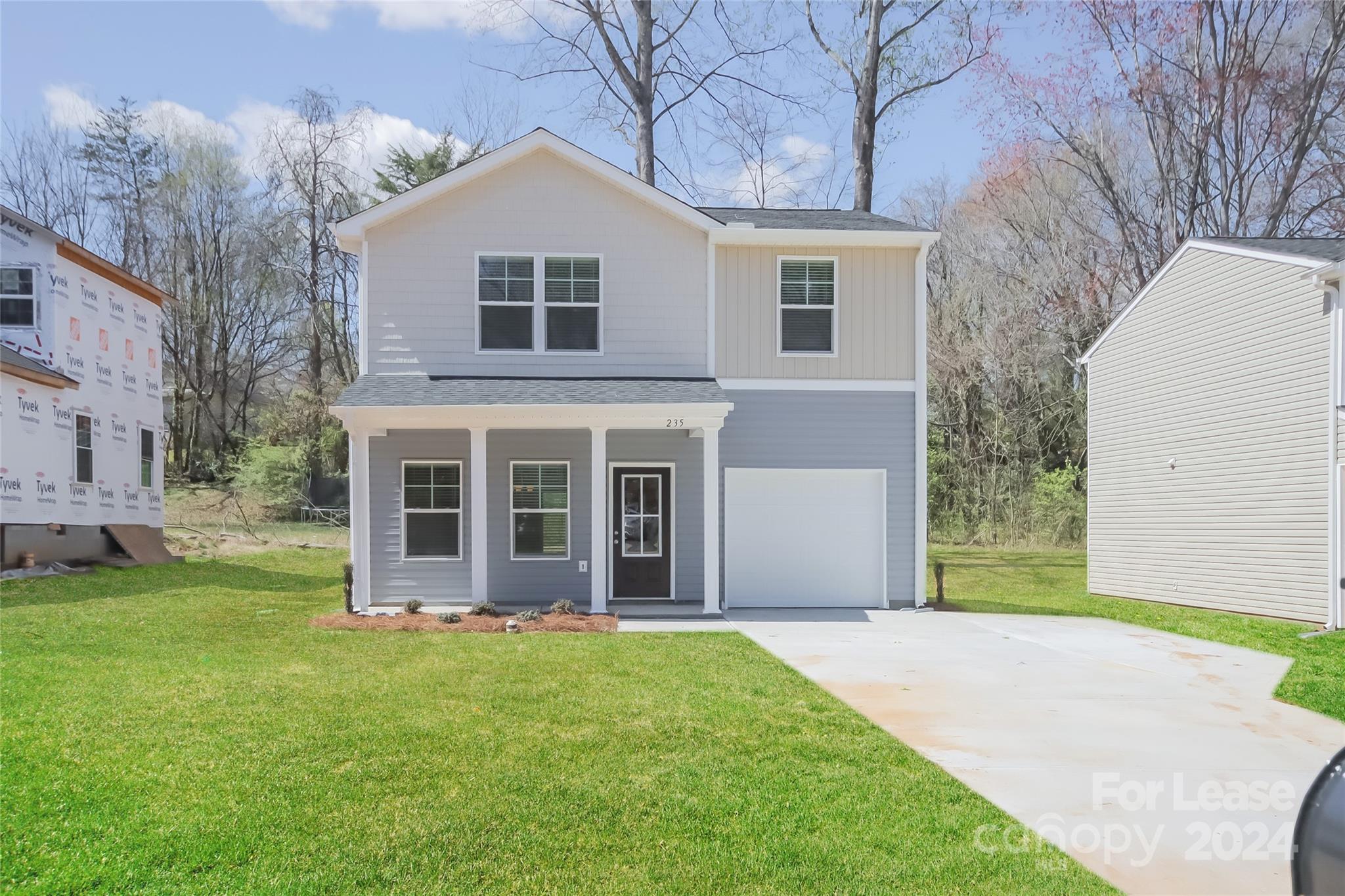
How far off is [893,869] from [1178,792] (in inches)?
86.2

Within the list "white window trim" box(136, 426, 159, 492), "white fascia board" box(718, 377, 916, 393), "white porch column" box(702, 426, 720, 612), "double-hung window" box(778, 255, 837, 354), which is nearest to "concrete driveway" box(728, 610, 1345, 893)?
"white porch column" box(702, 426, 720, 612)

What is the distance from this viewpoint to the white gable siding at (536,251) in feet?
45.9

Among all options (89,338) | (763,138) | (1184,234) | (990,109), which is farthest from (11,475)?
(1184,234)

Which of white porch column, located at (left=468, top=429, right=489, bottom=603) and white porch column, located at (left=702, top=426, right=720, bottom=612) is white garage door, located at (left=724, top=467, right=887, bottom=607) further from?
white porch column, located at (left=468, top=429, right=489, bottom=603)

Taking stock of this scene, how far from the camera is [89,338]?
1803cm

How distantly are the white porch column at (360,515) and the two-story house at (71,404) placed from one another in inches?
246

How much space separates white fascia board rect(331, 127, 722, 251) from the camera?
45.0ft

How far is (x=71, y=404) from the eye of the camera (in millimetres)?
17266

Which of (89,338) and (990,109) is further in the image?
(990,109)

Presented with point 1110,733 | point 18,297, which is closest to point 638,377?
point 1110,733

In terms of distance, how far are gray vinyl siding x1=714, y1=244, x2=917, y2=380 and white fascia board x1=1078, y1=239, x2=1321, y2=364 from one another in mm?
5101

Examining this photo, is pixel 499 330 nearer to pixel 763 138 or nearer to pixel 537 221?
pixel 537 221

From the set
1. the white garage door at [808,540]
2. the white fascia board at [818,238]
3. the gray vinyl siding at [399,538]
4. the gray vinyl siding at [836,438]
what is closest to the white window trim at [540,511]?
the gray vinyl siding at [399,538]

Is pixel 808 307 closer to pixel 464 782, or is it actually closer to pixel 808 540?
pixel 808 540
